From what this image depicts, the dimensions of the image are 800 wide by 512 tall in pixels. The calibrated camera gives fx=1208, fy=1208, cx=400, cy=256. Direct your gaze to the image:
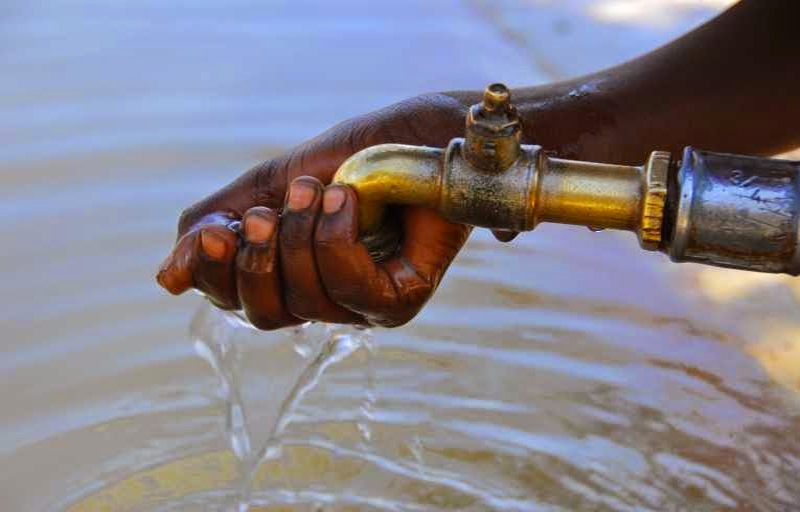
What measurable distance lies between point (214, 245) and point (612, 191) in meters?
0.50

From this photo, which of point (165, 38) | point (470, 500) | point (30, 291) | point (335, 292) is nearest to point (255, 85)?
point (165, 38)

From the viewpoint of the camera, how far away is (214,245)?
1455mm

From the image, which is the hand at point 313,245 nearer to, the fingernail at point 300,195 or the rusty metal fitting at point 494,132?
the fingernail at point 300,195

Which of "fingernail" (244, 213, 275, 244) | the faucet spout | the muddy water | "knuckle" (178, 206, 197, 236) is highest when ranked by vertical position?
the faucet spout

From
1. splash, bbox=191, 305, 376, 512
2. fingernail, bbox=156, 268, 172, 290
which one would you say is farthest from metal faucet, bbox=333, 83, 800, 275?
splash, bbox=191, 305, 376, 512

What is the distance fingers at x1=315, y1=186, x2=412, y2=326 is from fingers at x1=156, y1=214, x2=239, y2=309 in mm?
126

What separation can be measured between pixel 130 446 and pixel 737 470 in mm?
1068

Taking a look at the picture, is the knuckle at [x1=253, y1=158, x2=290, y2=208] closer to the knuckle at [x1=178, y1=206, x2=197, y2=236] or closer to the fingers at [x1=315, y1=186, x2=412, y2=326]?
the knuckle at [x1=178, y1=206, x2=197, y2=236]

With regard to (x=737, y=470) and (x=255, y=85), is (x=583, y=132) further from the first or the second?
(x=255, y=85)

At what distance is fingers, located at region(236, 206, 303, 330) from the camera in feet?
4.65

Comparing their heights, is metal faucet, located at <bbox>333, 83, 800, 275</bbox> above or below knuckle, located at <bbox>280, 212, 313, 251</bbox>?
above

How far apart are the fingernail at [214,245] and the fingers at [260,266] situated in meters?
0.02

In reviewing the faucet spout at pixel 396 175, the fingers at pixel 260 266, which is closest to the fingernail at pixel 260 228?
the fingers at pixel 260 266

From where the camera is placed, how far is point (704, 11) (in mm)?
3648
